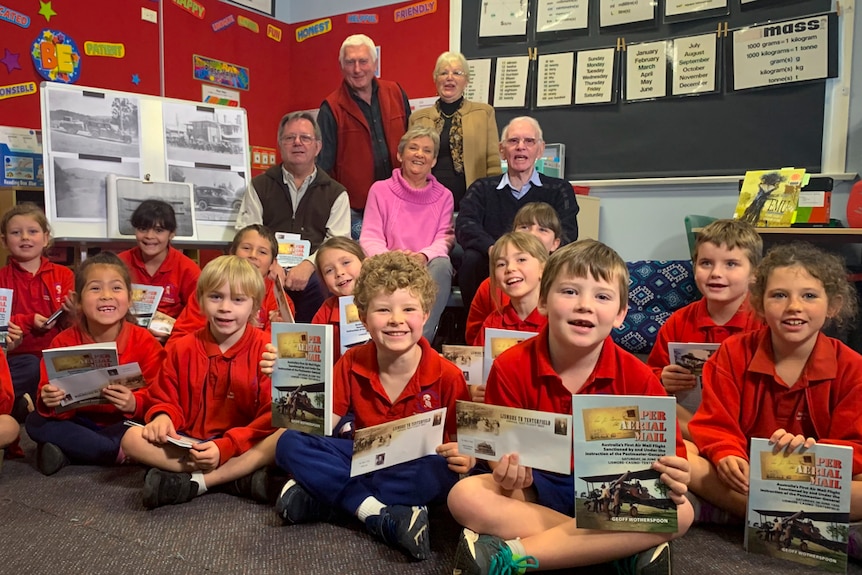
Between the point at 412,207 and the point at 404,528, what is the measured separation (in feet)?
6.82

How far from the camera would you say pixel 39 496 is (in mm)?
1855

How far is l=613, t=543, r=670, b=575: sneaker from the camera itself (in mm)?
1315

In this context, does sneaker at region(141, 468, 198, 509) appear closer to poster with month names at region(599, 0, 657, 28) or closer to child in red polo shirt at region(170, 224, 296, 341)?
child in red polo shirt at region(170, 224, 296, 341)

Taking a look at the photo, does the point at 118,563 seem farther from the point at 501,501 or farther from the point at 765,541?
the point at 765,541

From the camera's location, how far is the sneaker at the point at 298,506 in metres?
1.63

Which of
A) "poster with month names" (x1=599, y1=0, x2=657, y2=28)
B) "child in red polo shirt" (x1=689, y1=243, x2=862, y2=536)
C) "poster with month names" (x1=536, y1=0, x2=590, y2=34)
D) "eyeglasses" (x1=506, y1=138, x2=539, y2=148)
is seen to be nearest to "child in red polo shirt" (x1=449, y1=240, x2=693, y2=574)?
"child in red polo shirt" (x1=689, y1=243, x2=862, y2=536)

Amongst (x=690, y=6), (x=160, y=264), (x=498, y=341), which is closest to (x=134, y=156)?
(x=160, y=264)

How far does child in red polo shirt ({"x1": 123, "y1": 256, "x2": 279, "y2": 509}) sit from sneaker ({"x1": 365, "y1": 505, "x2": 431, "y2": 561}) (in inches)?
17.8

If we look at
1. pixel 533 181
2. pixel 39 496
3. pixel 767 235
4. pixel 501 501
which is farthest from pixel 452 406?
pixel 767 235

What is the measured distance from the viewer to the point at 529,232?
2693 mm

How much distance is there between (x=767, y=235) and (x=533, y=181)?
4.20ft

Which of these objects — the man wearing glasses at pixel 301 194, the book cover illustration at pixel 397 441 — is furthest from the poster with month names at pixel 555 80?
the book cover illustration at pixel 397 441

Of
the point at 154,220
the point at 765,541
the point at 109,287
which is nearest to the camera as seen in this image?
the point at 765,541

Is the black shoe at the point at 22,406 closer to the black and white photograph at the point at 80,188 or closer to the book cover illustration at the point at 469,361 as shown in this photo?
the black and white photograph at the point at 80,188
